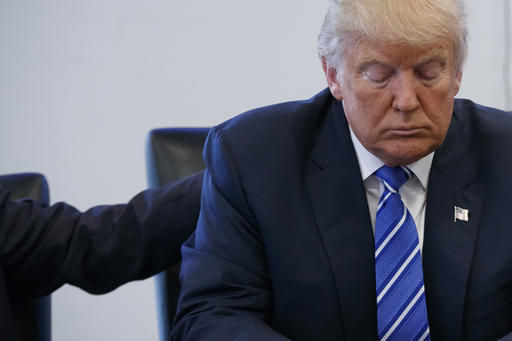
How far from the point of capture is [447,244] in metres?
1.41

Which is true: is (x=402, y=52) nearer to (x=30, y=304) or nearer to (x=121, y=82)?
(x=30, y=304)

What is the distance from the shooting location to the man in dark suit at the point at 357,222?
132cm

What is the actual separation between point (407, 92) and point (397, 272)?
36 centimetres

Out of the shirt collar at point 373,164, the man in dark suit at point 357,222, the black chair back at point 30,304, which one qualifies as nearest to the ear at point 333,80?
the man in dark suit at point 357,222

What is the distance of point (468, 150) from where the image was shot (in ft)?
4.99

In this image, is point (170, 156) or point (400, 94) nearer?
point (400, 94)

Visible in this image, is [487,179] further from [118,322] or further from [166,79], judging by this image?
[118,322]

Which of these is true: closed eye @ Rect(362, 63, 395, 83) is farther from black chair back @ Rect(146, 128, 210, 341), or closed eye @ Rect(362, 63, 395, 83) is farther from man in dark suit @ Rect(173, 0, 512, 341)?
black chair back @ Rect(146, 128, 210, 341)

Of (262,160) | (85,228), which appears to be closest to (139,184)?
(85,228)

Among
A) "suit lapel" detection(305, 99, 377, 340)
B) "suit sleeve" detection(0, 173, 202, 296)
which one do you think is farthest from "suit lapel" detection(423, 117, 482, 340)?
"suit sleeve" detection(0, 173, 202, 296)

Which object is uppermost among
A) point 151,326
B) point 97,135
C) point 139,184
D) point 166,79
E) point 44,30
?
point 44,30

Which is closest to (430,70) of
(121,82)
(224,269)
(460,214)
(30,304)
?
(460,214)

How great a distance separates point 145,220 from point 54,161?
A: 1104mm

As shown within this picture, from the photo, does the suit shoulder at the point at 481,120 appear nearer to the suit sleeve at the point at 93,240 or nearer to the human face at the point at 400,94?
the human face at the point at 400,94
